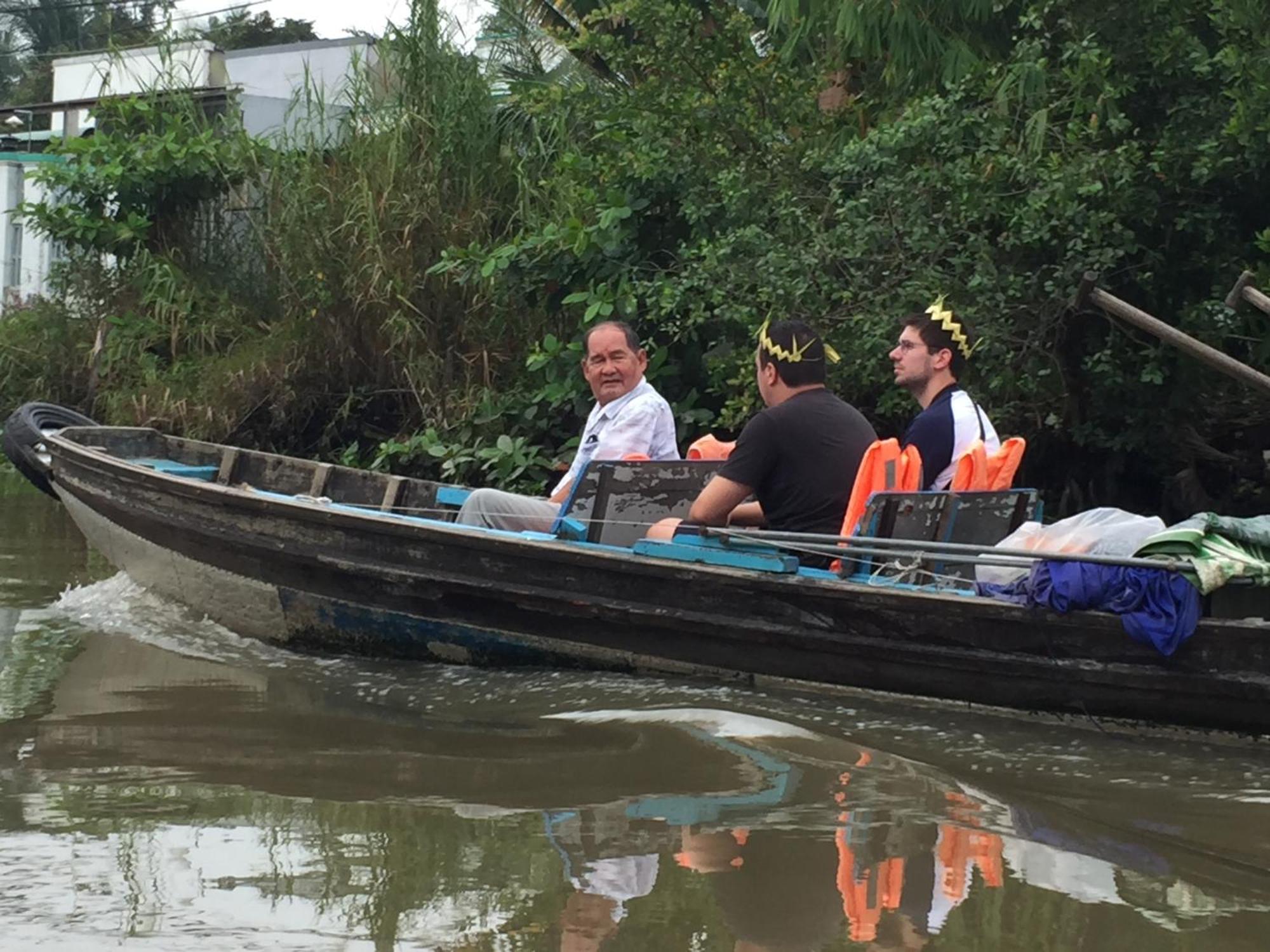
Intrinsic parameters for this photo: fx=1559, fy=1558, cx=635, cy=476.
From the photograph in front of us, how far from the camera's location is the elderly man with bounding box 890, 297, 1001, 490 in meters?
6.14

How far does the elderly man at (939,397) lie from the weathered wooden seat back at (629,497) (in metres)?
0.88

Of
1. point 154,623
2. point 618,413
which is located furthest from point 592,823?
point 154,623

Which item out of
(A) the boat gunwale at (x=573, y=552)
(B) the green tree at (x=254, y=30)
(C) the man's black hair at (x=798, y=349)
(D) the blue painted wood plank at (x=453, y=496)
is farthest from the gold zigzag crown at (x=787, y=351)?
(B) the green tree at (x=254, y=30)

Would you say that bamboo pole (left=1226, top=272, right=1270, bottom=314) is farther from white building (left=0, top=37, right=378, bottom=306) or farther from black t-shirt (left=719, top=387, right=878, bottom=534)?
white building (left=0, top=37, right=378, bottom=306)

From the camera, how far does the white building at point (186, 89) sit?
15016 millimetres

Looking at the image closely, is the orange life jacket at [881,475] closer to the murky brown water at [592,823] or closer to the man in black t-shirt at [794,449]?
the man in black t-shirt at [794,449]

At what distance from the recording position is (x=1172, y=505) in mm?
9734

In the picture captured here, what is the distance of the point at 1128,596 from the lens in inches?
206

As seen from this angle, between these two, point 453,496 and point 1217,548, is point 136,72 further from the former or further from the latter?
point 1217,548

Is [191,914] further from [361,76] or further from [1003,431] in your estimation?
[361,76]

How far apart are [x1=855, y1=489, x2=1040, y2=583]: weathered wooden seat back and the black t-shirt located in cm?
27

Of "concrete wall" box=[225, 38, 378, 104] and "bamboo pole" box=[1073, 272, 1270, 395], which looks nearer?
"bamboo pole" box=[1073, 272, 1270, 395]

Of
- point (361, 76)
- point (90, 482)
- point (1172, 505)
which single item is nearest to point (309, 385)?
point (361, 76)

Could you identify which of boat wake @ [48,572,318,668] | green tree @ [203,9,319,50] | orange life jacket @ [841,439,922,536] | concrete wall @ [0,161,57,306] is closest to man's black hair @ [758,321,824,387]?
orange life jacket @ [841,439,922,536]
